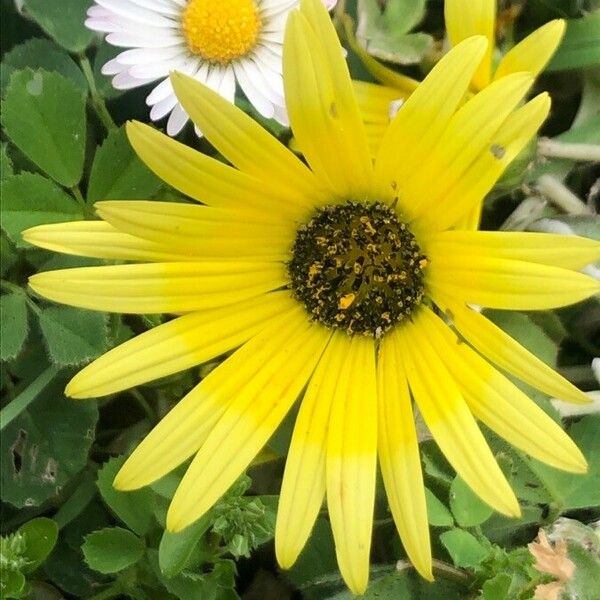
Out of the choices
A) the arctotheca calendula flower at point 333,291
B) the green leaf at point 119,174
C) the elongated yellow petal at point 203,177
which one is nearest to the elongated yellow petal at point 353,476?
the arctotheca calendula flower at point 333,291

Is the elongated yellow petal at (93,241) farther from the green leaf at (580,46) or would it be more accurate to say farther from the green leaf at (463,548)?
the green leaf at (580,46)

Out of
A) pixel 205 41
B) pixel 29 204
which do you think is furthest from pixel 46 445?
pixel 205 41

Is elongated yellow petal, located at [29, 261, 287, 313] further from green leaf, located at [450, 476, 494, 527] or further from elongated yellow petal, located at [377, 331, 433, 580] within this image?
green leaf, located at [450, 476, 494, 527]

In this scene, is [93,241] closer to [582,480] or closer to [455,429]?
[455,429]

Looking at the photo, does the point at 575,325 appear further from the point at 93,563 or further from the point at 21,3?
the point at 21,3

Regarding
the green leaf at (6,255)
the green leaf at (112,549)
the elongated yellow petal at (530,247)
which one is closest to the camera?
the elongated yellow petal at (530,247)

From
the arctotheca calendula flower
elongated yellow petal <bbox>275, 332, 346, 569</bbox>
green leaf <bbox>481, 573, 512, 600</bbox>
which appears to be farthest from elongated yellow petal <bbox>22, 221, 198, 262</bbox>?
green leaf <bbox>481, 573, 512, 600</bbox>
